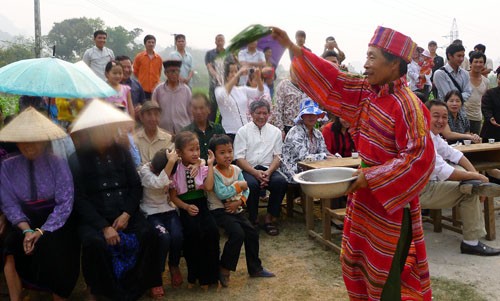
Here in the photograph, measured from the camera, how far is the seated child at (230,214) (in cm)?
450

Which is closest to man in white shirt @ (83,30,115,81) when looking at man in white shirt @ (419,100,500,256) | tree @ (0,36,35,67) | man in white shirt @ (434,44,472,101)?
man in white shirt @ (434,44,472,101)

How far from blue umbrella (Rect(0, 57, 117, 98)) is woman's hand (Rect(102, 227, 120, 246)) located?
1254 millimetres

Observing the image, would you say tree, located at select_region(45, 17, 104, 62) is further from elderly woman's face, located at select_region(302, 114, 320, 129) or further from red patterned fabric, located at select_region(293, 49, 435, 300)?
red patterned fabric, located at select_region(293, 49, 435, 300)

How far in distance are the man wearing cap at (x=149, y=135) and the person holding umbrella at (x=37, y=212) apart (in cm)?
103

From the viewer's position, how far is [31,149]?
4074 mm

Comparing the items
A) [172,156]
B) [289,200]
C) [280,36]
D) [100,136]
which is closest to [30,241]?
[100,136]

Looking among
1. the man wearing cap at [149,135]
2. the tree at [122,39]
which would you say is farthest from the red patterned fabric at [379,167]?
the tree at [122,39]

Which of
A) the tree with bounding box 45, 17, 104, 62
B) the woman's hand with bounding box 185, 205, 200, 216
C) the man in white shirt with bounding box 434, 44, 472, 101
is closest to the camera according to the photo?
the woman's hand with bounding box 185, 205, 200, 216

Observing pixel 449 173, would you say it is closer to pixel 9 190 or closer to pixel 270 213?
pixel 270 213

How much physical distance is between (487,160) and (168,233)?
191 inches

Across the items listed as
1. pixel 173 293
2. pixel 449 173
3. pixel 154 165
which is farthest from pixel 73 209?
pixel 449 173

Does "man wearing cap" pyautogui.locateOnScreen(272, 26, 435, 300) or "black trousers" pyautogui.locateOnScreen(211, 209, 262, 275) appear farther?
"black trousers" pyautogui.locateOnScreen(211, 209, 262, 275)

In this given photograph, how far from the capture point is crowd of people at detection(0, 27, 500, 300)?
2.68 metres

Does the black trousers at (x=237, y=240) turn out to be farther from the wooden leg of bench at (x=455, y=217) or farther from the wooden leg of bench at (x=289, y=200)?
the wooden leg of bench at (x=455, y=217)
